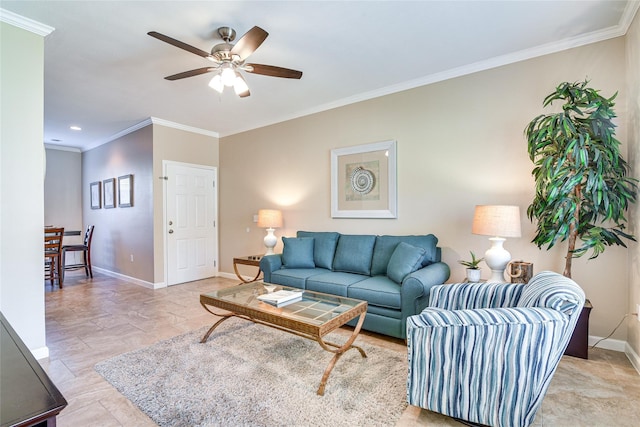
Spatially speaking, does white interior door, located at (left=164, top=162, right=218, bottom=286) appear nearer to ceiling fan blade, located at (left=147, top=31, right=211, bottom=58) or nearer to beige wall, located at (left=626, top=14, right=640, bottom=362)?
ceiling fan blade, located at (left=147, top=31, right=211, bottom=58)

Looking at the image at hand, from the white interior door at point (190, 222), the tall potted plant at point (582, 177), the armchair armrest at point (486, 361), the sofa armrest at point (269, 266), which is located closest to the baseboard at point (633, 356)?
the tall potted plant at point (582, 177)

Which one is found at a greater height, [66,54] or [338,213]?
[66,54]

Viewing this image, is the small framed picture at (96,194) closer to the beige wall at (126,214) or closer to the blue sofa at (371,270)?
the beige wall at (126,214)

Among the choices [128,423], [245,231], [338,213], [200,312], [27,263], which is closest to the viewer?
[128,423]

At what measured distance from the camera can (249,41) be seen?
215cm

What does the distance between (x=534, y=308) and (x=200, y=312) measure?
3.34m

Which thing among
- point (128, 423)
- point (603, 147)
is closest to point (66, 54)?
point (128, 423)

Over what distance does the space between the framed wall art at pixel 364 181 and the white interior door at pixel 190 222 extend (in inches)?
104

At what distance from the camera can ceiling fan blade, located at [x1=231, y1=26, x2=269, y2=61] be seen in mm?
2023

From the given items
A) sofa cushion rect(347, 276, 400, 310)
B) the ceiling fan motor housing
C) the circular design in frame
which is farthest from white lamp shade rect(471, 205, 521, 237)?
the ceiling fan motor housing

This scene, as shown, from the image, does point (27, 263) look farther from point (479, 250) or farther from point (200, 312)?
point (479, 250)

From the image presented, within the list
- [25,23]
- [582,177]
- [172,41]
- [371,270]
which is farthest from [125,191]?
[582,177]

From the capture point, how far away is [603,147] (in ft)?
7.61

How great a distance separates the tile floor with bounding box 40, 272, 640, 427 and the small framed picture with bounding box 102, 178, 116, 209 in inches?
77.0
